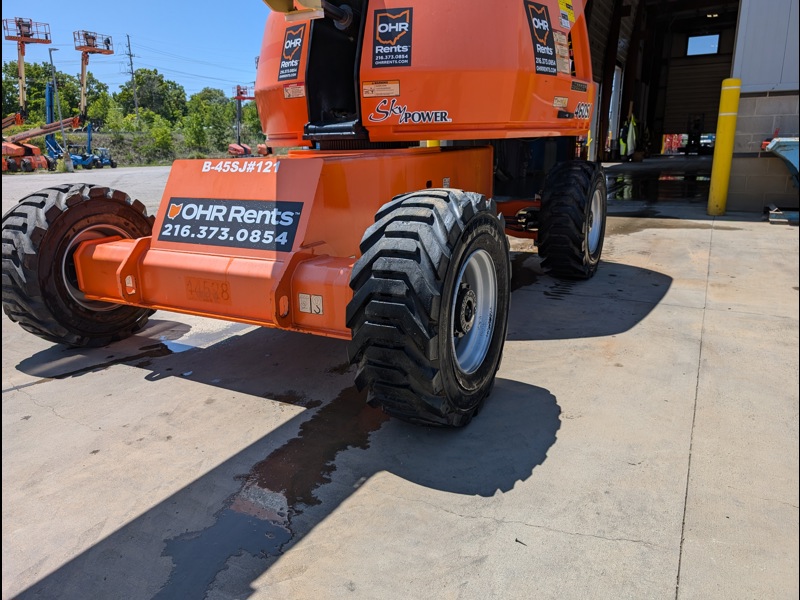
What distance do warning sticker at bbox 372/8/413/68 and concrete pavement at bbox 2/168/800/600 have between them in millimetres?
2254

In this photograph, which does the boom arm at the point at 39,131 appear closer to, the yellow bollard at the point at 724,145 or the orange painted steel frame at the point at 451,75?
the yellow bollard at the point at 724,145

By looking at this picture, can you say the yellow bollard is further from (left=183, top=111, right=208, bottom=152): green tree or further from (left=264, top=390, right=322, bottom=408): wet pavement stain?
(left=183, top=111, right=208, bottom=152): green tree

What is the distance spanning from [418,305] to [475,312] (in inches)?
36.9

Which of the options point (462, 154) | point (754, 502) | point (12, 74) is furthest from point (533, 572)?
point (12, 74)

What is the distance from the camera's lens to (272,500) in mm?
2938

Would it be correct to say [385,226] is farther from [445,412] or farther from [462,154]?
[462,154]

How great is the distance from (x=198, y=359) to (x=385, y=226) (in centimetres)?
232

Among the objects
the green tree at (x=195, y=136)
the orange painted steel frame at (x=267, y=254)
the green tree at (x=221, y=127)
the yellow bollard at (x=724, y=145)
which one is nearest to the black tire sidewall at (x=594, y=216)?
the orange painted steel frame at (x=267, y=254)

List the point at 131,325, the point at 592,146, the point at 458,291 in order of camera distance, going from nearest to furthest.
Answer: the point at 458,291 → the point at 131,325 → the point at 592,146

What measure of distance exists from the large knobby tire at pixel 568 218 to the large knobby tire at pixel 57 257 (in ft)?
13.2

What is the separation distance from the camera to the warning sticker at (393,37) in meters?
4.26

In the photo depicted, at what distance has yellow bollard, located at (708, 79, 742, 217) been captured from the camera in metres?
11.3

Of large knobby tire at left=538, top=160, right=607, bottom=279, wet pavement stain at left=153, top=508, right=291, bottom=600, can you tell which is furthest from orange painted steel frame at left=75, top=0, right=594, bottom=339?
large knobby tire at left=538, top=160, right=607, bottom=279

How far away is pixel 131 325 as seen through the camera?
5156mm
